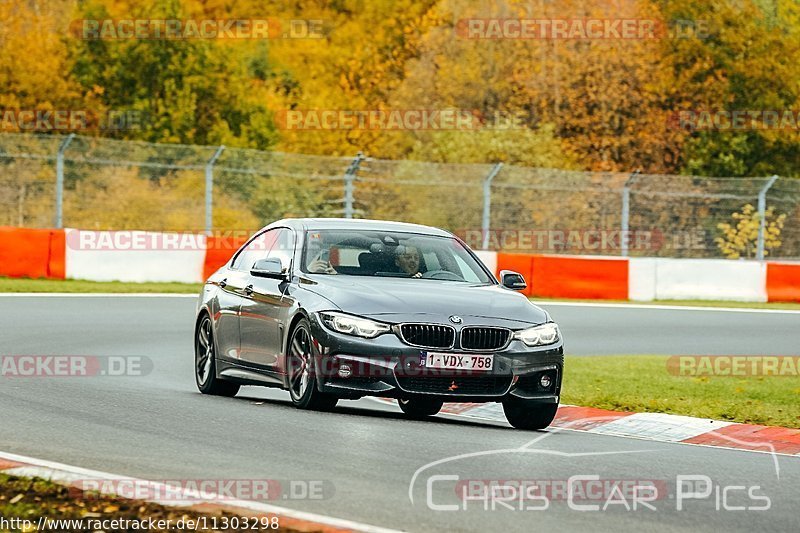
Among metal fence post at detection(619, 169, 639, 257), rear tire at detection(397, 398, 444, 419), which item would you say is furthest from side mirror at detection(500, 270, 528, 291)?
metal fence post at detection(619, 169, 639, 257)

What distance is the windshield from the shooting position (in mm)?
12102

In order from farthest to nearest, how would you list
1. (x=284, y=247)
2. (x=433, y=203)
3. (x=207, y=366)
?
(x=433, y=203), (x=207, y=366), (x=284, y=247)

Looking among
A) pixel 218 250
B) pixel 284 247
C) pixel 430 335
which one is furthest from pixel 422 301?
pixel 218 250

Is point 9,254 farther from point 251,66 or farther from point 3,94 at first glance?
point 251,66

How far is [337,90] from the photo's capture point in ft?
212

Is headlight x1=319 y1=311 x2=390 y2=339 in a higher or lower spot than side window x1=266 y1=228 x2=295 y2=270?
lower

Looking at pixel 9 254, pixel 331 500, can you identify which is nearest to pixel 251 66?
pixel 9 254

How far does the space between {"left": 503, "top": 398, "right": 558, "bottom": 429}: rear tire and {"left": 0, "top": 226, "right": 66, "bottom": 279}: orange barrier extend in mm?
16196

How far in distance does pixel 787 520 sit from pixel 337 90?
5761cm

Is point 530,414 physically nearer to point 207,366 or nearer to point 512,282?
point 512,282

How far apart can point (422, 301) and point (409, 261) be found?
1131mm

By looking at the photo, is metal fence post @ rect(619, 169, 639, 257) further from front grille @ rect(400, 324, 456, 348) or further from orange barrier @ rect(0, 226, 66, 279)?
front grille @ rect(400, 324, 456, 348)

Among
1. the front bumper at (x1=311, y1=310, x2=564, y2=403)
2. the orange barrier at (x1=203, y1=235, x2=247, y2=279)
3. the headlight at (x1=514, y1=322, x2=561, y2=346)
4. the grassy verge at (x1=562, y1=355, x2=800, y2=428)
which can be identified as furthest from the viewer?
the orange barrier at (x1=203, y1=235, x2=247, y2=279)

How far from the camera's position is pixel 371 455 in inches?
370
